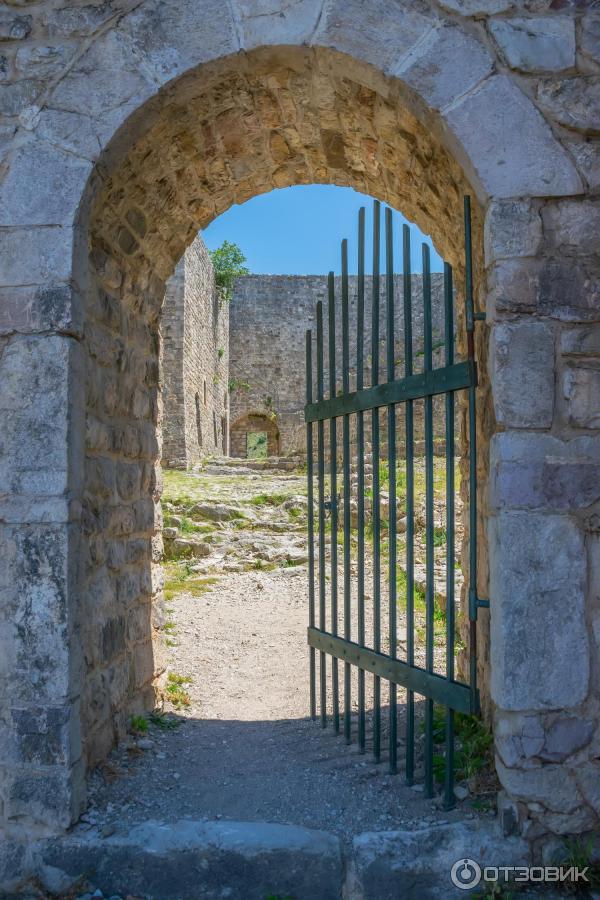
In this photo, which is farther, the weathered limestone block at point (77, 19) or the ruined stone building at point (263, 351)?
the ruined stone building at point (263, 351)

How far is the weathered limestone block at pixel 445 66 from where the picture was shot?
2.38 m

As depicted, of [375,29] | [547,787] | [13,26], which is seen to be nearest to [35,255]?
[13,26]

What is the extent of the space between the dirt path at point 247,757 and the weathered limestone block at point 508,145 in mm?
2197

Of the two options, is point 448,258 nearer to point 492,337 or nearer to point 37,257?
point 492,337

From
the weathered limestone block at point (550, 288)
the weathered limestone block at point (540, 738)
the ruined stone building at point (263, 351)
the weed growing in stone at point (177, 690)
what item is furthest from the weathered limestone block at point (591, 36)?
the ruined stone building at point (263, 351)

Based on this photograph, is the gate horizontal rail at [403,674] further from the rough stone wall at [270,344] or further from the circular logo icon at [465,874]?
the rough stone wall at [270,344]

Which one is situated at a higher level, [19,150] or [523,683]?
[19,150]

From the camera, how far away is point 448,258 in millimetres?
3477

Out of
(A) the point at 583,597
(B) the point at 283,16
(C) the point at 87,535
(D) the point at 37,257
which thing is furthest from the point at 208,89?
(A) the point at 583,597

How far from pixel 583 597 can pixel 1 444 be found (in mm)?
2079

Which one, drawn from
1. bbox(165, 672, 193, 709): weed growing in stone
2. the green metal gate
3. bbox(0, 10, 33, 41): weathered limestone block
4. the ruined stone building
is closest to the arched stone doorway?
the ruined stone building

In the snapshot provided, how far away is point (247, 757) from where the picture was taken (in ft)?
10.2

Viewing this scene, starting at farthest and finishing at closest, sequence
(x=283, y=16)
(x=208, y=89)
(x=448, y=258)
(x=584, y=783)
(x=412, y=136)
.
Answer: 1. (x=448, y=258)
2. (x=412, y=136)
3. (x=208, y=89)
4. (x=283, y=16)
5. (x=584, y=783)

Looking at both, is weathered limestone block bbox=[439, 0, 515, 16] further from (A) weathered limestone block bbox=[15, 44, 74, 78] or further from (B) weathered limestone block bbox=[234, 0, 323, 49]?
(A) weathered limestone block bbox=[15, 44, 74, 78]
